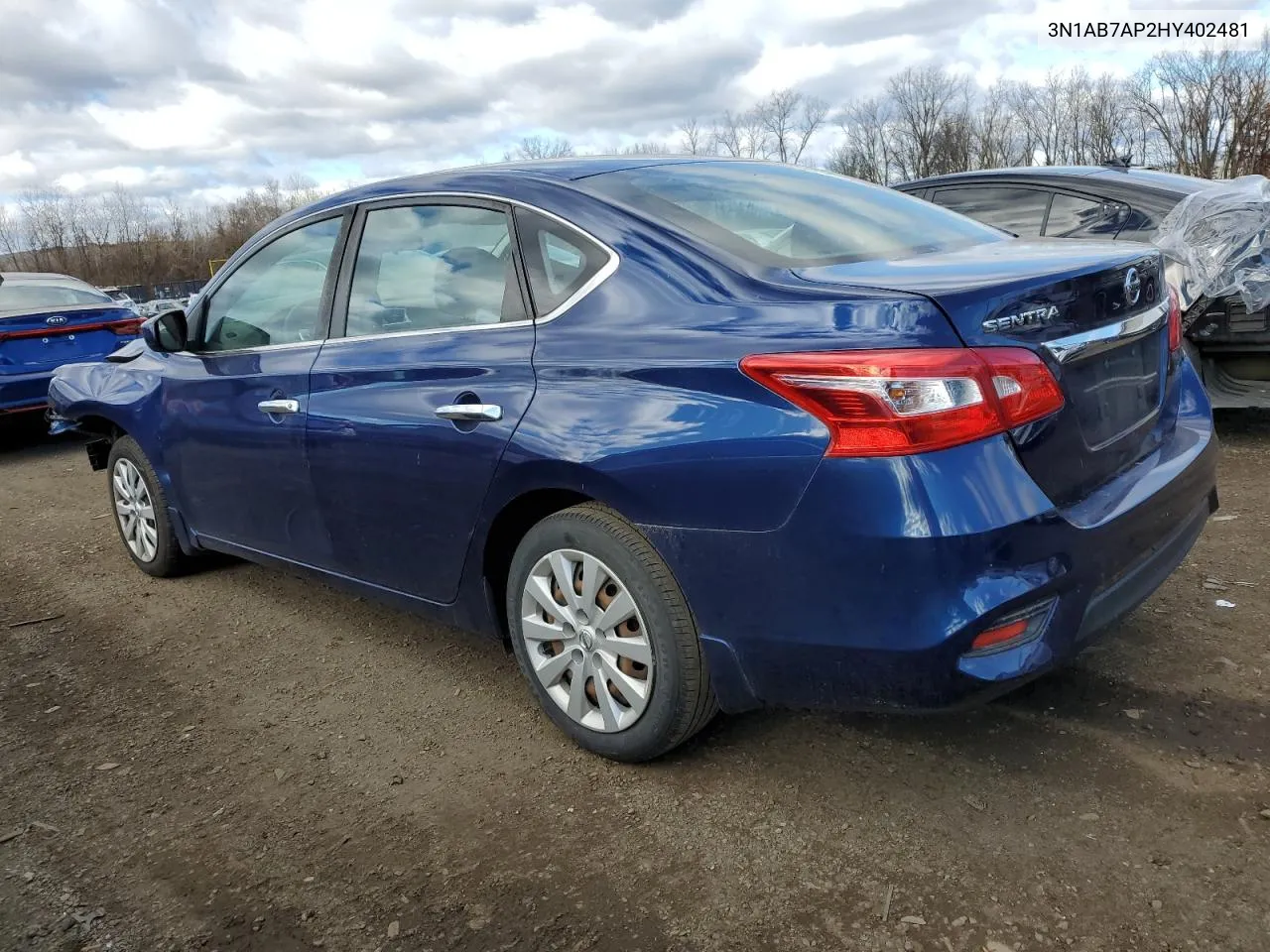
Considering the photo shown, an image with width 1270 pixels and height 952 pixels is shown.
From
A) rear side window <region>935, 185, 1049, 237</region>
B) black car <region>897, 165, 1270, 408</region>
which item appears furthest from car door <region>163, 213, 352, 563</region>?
rear side window <region>935, 185, 1049, 237</region>

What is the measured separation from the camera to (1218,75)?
46594 millimetres

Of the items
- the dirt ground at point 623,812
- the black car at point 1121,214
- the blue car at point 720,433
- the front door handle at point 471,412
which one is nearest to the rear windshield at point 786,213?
the blue car at point 720,433

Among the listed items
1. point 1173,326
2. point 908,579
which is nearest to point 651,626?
point 908,579

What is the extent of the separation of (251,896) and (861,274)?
211 centimetres

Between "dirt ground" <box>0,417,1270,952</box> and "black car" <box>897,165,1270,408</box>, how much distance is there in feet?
5.82

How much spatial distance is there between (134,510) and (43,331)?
5167 mm

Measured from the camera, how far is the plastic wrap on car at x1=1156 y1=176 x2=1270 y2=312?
5051 mm

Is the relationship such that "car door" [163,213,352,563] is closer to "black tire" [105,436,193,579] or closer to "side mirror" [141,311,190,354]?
"side mirror" [141,311,190,354]

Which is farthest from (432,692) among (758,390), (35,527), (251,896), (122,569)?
(35,527)

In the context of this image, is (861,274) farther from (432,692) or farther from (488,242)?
(432,692)

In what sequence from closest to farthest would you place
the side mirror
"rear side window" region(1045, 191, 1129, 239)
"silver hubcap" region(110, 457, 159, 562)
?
the side mirror
"silver hubcap" region(110, 457, 159, 562)
"rear side window" region(1045, 191, 1129, 239)

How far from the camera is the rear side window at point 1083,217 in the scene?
5.70 m

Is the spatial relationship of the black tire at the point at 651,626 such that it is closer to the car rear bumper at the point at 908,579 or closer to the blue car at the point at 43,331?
the car rear bumper at the point at 908,579

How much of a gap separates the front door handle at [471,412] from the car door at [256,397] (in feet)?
2.59
